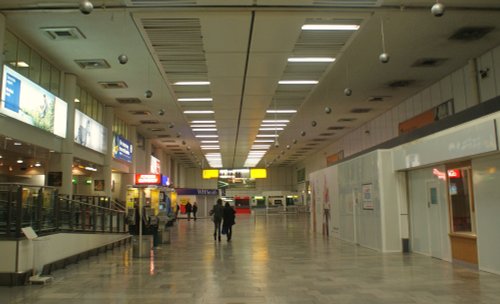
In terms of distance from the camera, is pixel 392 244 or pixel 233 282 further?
pixel 392 244


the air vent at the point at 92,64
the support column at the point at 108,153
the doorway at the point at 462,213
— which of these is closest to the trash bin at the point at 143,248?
the air vent at the point at 92,64

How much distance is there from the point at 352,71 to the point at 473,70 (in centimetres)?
346

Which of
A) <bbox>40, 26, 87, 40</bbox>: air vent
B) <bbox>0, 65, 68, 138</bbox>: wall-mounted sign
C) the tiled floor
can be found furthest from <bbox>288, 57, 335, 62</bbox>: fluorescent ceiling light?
<bbox>0, 65, 68, 138</bbox>: wall-mounted sign

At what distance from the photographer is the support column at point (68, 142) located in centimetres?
1393

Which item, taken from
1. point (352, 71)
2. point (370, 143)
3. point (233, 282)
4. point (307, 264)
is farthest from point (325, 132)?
point (233, 282)

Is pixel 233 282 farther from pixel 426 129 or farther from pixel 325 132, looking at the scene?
pixel 325 132

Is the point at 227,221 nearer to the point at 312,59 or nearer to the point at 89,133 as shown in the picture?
the point at 89,133

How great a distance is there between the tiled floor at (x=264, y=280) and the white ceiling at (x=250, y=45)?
5.12 meters

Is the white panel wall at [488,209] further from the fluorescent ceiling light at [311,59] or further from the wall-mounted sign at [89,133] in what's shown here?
the wall-mounted sign at [89,133]

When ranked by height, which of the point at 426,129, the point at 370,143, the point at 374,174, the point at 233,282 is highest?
the point at 370,143

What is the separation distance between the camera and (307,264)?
963 centimetres

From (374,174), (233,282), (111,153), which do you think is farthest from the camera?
(111,153)

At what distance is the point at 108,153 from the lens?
18.6 meters

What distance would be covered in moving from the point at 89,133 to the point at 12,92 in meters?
5.98
